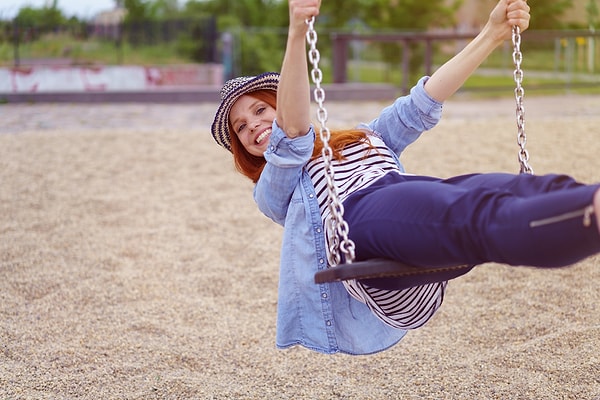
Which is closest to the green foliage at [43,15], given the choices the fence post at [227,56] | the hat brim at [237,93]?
the fence post at [227,56]

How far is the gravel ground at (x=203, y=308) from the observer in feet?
8.71

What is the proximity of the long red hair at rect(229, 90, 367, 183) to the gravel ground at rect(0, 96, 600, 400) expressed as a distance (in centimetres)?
85

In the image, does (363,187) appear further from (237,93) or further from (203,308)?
(203,308)

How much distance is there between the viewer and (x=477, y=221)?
1618 millimetres

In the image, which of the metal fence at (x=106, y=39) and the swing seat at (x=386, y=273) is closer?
the swing seat at (x=386, y=273)

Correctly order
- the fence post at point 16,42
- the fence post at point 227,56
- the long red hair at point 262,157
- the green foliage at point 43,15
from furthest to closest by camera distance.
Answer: the green foliage at point 43,15
the fence post at point 227,56
the fence post at point 16,42
the long red hair at point 262,157

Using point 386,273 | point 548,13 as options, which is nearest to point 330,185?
point 386,273

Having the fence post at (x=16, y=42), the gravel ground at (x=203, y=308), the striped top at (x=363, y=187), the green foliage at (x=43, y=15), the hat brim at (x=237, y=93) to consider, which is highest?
the green foliage at (x=43, y=15)

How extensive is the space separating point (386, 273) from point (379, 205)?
0.18 m

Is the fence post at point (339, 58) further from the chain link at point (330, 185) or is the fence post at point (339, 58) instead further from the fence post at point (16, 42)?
the chain link at point (330, 185)

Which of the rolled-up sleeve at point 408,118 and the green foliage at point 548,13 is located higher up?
the green foliage at point 548,13

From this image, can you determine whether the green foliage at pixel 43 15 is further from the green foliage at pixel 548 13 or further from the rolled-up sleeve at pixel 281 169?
the rolled-up sleeve at pixel 281 169

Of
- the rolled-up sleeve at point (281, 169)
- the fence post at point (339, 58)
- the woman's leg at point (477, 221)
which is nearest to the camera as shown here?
the woman's leg at point (477, 221)

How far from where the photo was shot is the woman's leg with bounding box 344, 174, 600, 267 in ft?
4.96
